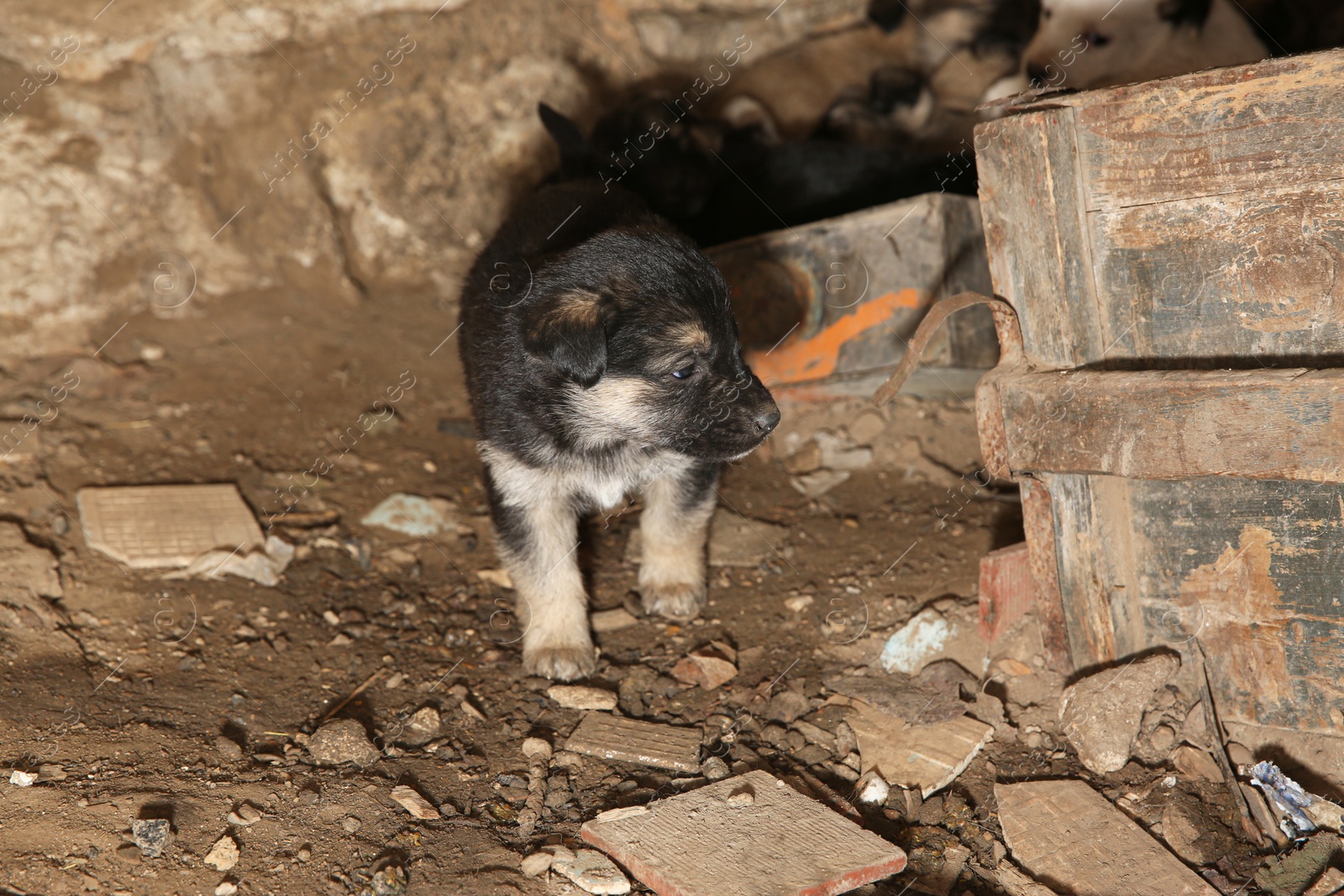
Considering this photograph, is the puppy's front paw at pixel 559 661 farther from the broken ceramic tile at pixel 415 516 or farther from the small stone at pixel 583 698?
the broken ceramic tile at pixel 415 516

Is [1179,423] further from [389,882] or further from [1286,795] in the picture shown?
[389,882]

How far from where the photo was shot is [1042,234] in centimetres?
293

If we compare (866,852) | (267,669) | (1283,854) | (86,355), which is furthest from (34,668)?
(1283,854)

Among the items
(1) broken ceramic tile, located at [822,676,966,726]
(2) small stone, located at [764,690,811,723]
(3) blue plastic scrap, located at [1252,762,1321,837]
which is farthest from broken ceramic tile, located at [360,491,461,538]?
(3) blue plastic scrap, located at [1252,762,1321,837]

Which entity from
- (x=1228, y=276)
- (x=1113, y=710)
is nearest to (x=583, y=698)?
(x=1113, y=710)

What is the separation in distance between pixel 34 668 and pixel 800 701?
2778 mm

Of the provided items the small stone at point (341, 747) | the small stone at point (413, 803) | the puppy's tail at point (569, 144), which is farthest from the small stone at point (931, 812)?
the puppy's tail at point (569, 144)

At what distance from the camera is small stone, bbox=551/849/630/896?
265 cm

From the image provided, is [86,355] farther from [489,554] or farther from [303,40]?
[489,554]

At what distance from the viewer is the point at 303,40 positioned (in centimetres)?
609

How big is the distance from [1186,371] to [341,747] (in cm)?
289

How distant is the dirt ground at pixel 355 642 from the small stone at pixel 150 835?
0.9 inches

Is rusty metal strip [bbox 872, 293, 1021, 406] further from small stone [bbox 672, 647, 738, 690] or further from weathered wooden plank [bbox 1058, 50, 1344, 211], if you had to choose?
small stone [bbox 672, 647, 738, 690]

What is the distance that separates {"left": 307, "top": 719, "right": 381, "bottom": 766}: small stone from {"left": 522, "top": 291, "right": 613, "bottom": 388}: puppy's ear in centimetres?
143
